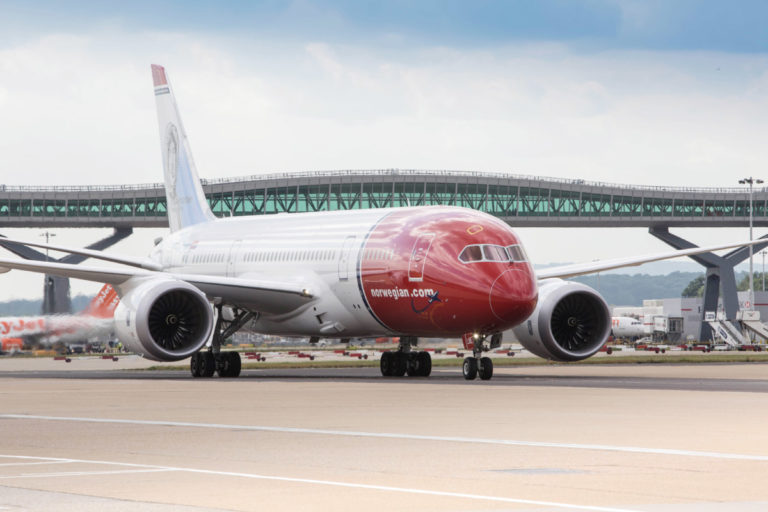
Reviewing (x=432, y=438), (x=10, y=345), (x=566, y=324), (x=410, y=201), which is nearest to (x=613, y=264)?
(x=566, y=324)

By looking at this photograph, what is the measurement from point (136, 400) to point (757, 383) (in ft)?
47.6

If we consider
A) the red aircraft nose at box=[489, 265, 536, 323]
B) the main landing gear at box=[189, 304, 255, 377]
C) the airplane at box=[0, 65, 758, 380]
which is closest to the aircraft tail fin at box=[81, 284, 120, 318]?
the airplane at box=[0, 65, 758, 380]

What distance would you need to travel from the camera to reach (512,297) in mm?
28906

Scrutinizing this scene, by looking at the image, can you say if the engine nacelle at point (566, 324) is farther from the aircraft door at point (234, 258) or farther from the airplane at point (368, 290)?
the aircraft door at point (234, 258)

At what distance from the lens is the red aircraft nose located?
28.9 m

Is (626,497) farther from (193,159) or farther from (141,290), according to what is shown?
(193,159)

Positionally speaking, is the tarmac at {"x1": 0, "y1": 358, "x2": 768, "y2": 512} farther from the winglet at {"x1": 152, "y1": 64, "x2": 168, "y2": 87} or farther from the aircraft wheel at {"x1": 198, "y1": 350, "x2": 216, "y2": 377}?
the winglet at {"x1": 152, "y1": 64, "x2": 168, "y2": 87}

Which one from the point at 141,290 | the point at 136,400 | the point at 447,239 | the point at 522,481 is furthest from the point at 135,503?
the point at 141,290

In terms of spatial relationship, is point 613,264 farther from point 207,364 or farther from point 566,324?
point 207,364

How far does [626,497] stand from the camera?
9570mm

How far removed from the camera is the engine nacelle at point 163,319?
3206 cm

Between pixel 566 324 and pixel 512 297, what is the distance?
17.2ft

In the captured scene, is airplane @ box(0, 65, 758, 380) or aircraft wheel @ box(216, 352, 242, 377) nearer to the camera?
airplane @ box(0, 65, 758, 380)

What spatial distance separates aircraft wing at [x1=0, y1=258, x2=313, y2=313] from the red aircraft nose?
7248 mm
